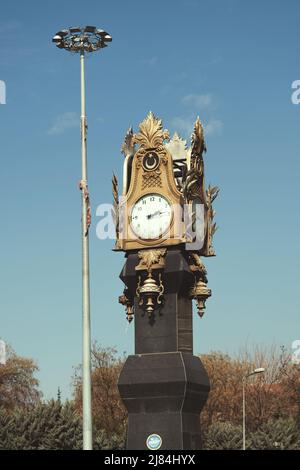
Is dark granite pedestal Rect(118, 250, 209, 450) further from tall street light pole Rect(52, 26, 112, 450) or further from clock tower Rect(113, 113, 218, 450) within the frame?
tall street light pole Rect(52, 26, 112, 450)

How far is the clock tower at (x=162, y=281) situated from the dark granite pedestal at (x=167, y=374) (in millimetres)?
36

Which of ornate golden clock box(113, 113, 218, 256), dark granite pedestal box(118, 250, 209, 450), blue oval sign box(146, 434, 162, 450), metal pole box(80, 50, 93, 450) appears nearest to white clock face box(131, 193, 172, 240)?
ornate golden clock box(113, 113, 218, 256)

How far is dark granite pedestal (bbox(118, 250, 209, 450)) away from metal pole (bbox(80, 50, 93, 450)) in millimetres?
5163

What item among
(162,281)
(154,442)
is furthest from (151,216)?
(154,442)

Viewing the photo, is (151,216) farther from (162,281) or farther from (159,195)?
(162,281)

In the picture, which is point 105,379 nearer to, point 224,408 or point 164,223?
point 224,408

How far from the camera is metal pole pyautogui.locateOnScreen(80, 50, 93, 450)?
32.4 metres

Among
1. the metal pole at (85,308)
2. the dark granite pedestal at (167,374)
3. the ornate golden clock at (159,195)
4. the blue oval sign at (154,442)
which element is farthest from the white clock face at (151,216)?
the blue oval sign at (154,442)

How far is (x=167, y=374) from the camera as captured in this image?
37.6 metres

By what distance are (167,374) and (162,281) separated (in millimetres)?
3394

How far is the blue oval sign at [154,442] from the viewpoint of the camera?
37.2m

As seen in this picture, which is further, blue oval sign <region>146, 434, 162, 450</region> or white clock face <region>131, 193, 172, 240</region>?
white clock face <region>131, 193, 172, 240</region>

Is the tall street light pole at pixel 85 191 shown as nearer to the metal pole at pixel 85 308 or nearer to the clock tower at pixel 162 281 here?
the metal pole at pixel 85 308
